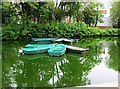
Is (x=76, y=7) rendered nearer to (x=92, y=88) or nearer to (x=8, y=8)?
(x=8, y=8)

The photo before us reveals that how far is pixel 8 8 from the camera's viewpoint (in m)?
13.7

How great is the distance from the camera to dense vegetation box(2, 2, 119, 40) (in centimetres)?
1341

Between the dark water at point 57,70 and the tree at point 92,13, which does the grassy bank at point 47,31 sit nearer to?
the tree at point 92,13

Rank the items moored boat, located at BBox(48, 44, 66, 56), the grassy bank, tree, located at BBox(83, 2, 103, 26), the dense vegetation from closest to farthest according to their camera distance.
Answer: moored boat, located at BBox(48, 44, 66, 56) < the grassy bank < the dense vegetation < tree, located at BBox(83, 2, 103, 26)

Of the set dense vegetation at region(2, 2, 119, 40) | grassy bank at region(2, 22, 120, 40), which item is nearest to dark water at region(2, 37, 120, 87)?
grassy bank at region(2, 22, 120, 40)

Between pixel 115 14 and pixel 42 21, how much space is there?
17.6 ft

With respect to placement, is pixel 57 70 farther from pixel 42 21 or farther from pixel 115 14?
pixel 115 14

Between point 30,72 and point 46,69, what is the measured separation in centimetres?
54

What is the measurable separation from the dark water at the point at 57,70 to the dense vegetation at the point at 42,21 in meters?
4.69

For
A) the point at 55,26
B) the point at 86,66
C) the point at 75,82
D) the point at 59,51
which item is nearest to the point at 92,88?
the point at 75,82

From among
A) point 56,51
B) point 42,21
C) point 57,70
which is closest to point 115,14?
point 42,21

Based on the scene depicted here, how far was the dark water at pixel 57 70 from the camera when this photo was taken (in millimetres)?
5161

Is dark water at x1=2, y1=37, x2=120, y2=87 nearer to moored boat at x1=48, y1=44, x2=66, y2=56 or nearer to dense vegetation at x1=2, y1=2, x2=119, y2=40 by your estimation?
moored boat at x1=48, y1=44, x2=66, y2=56

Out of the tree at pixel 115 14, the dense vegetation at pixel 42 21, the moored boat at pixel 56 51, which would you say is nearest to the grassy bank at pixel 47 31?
the dense vegetation at pixel 42 21
